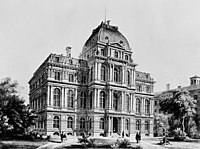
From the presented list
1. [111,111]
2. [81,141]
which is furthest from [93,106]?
[81,141]

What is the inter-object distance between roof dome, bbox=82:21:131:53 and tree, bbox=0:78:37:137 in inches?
838

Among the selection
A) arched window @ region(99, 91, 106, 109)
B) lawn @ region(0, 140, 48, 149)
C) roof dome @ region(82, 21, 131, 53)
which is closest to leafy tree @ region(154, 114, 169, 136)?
arched window @ region(99, 91, 106, 109)

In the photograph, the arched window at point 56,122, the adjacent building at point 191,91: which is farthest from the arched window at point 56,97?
A: the adjacent building at point 191,91

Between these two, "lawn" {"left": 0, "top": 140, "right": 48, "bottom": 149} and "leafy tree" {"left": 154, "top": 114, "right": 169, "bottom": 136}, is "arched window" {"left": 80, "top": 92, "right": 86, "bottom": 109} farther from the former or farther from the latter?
"leafy tree" {"left": 154, "top": 114, "right": 169, "bottom": 136}

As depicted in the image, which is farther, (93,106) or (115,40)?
(115,40)

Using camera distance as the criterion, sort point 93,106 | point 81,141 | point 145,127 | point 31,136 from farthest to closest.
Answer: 1. point 145,127
2. point 93,106
3. point 31,136
4. point 81,141

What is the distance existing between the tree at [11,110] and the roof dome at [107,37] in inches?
838

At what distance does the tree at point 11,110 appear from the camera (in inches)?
1531

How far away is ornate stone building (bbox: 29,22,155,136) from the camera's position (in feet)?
172

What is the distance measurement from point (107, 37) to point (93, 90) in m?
11.5

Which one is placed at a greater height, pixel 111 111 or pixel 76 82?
pixel 76 82

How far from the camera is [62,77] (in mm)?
53375

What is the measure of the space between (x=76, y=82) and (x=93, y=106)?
20.1ft

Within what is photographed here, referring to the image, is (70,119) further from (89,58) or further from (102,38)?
(102,38)
